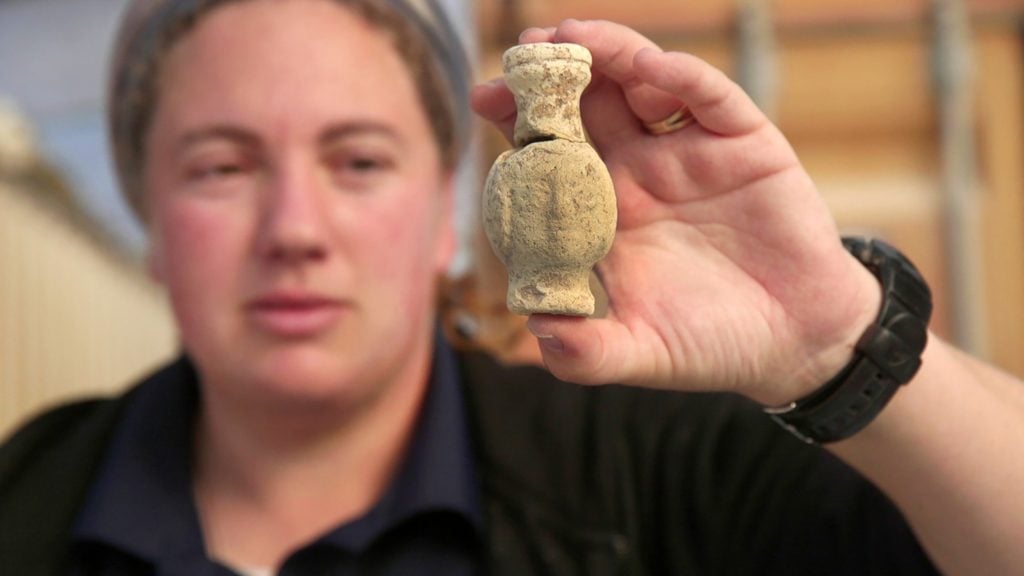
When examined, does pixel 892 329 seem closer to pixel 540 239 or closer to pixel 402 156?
pixel 540 239

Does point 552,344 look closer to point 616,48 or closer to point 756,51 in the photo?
point 616,48

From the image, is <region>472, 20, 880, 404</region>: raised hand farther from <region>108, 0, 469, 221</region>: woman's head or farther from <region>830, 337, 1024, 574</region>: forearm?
<region>108, 0, 469, 221</region>: woman's head

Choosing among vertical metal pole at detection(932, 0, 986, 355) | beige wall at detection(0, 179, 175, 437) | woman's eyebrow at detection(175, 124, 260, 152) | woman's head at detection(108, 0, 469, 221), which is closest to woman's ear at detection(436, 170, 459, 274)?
woman's head at detection(108, 0, 469, 221)

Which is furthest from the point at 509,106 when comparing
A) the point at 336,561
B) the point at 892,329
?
the point at 336,561

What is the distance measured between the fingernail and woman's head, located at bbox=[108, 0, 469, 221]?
0.64 m

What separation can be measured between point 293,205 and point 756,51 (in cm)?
113

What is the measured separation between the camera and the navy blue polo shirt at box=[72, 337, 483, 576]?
1.21 metres

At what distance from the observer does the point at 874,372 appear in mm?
909

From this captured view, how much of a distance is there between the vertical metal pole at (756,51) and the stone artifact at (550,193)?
4.01 ft

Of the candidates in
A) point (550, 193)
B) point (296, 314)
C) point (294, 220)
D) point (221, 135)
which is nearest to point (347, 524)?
point (296, 314)

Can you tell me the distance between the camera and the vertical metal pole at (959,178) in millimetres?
1897

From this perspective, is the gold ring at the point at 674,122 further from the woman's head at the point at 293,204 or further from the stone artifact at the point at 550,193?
the woman's head at the point at 293,204

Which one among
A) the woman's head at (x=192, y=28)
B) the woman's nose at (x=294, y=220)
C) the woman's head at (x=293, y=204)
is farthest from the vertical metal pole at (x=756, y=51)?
the woman's nose at (x=294, y=220)

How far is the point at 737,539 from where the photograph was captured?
112cm
